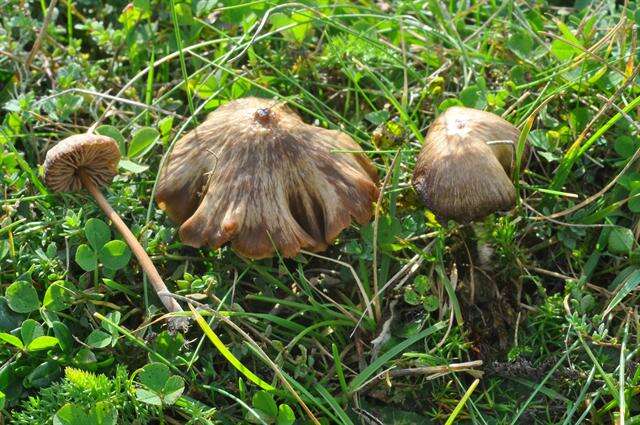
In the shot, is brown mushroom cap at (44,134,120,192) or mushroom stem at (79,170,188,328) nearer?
mushroom stem at (79,170,188,328)

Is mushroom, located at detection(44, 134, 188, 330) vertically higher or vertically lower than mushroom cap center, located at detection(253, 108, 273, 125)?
lower

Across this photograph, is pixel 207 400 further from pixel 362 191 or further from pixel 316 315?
pixel 362 191

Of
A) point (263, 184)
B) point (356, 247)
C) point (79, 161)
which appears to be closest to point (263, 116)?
point (263, 184)

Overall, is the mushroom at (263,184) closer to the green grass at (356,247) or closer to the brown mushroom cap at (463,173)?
the green grass at (356,247)

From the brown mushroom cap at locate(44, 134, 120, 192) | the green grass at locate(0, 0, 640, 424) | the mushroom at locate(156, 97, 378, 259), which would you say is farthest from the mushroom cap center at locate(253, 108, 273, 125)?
the brown mushroom cap at locate(44, 134, 120, 192)

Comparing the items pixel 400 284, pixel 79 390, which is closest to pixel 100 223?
pixel 79 390

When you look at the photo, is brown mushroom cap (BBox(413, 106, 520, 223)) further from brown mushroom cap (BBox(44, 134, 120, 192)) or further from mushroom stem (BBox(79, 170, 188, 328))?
brown mushroom cap (BBox(44, 134, 120, 192))

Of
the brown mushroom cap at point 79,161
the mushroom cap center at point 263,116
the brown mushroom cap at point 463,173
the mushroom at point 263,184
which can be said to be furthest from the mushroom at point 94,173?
the brown mushroom cap at point 463,173
